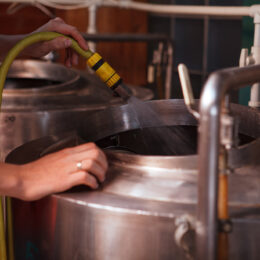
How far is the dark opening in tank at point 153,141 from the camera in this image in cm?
151

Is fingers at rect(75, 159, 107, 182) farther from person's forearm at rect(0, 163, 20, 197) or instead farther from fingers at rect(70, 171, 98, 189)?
person's forearm at rect(0, 163, 20, 197)

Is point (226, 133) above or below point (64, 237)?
above

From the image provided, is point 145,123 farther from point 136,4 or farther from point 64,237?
point 136,4

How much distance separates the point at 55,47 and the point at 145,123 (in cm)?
31

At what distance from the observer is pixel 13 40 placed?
1633 mm

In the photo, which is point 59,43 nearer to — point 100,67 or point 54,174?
point 100,67

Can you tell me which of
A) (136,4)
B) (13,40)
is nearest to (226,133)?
(13,40)

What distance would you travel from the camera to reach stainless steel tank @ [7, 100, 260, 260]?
3.20 ft

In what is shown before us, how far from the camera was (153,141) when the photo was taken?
1.53 m

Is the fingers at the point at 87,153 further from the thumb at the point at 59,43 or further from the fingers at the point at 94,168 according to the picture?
the thumb at the point at 59,43

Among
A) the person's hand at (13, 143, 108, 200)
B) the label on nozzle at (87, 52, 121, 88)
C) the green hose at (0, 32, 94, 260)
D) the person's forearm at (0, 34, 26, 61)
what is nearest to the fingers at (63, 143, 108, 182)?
the person's hand at (13, 143, 108, 200)

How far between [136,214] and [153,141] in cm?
55

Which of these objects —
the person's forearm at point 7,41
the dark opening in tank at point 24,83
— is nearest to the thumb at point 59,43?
the person's forearm at point 7,41

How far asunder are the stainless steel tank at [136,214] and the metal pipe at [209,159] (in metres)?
0.05
